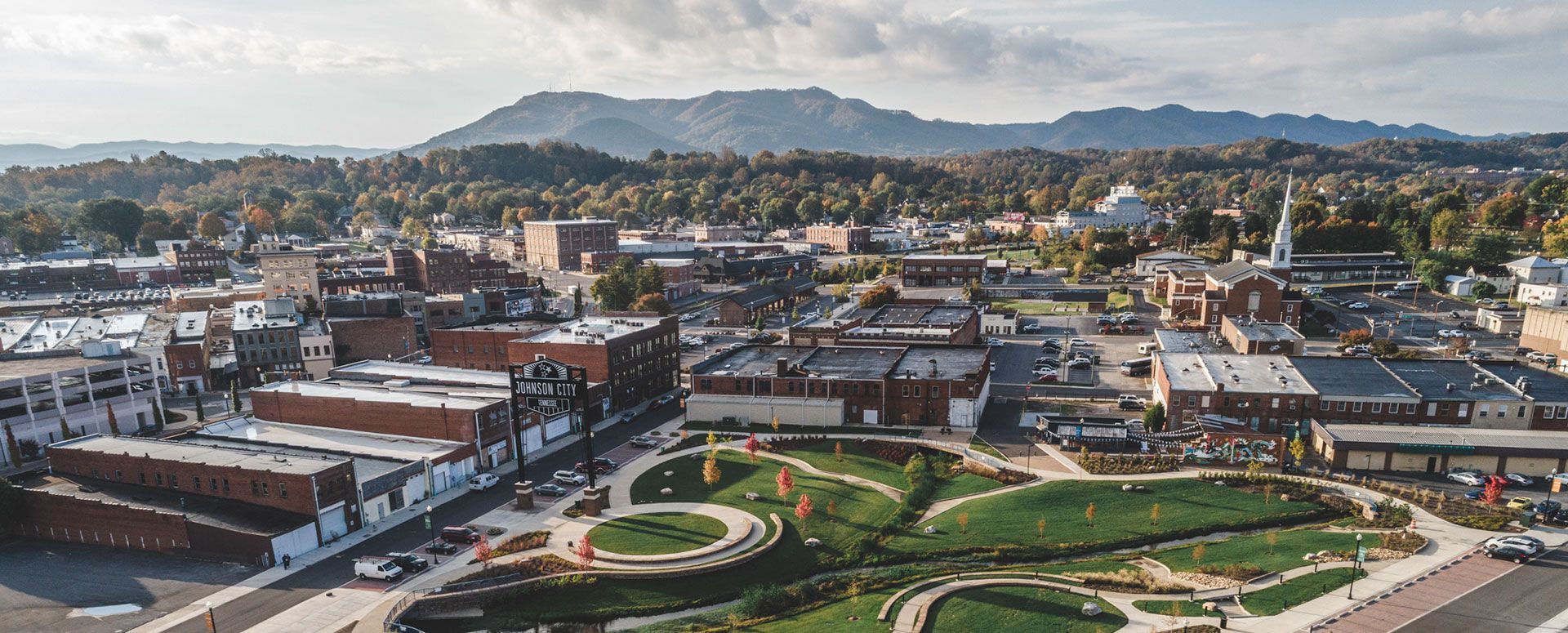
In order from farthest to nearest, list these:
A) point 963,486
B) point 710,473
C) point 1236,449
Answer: point 1236,449, point 963,486, point 710,473

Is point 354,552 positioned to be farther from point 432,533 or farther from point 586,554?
point 586,554

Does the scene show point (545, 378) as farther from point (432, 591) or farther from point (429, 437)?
point (432, 591)

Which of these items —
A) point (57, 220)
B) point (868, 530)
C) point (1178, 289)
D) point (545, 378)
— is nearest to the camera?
point (868, 530)

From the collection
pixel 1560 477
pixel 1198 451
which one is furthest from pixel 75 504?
pixel 1560 477

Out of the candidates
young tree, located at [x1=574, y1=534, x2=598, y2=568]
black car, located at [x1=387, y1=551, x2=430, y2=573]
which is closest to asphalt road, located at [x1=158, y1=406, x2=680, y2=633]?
black car, located at [x1=387, y1=551, x2=430, y2=573]

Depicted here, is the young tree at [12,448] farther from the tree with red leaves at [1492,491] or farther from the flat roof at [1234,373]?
the tree with red leaves at [1492,491]

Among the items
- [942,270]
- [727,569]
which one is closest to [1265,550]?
[727,569]

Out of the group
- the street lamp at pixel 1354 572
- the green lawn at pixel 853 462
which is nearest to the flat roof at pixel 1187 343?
the green lawn at pixel 853 462
